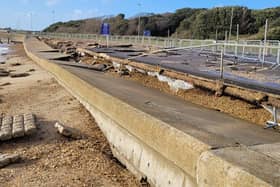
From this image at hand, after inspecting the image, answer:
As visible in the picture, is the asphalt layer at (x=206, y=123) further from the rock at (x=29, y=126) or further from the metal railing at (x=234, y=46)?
the metal railing at (x=234, y=46)

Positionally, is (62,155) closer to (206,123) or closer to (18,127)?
(18,127)

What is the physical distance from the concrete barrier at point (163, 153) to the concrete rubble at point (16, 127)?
161cm

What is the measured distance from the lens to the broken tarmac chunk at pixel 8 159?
7.21 meters

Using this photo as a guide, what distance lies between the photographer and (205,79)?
10.7 meters

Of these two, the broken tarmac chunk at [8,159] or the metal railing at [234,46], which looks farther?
the metal railing at [234,46]

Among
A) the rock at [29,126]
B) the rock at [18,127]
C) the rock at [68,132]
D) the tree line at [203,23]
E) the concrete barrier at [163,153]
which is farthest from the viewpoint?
the tree line at [203,23]

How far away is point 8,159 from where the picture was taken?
732cm

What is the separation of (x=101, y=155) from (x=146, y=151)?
162cm

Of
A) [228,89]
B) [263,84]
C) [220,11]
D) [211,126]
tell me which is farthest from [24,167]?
[220,11]

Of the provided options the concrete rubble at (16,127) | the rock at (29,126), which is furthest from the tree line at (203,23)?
the concrete rubble at (16,127)

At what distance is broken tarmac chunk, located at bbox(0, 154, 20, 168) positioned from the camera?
284 inches

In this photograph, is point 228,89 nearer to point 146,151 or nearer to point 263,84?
point 263,84

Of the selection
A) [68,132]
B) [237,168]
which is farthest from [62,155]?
[237,168]

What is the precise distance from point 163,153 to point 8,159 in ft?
10.2
